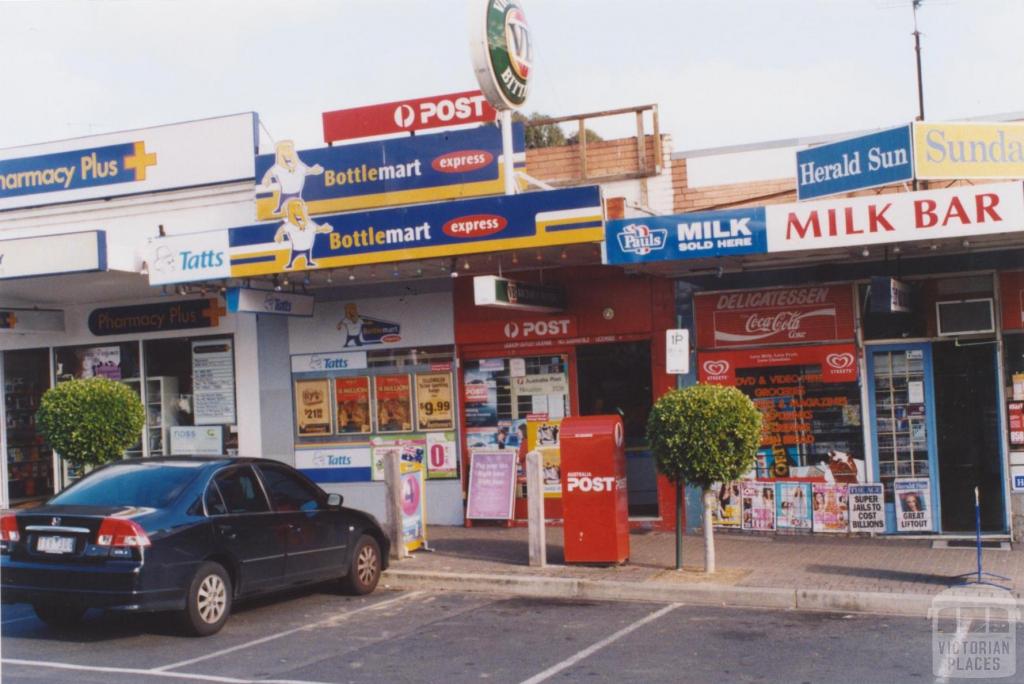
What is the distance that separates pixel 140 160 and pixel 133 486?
9280 mm

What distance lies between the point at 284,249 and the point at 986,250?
866cm

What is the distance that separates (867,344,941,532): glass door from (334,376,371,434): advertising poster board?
23.7 ft

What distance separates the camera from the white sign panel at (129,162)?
16938 mm

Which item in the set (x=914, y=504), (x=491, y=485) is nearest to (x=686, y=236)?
(x=914, y=504)

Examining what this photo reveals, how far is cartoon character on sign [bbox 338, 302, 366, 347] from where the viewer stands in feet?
53.7

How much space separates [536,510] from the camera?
39.5 ft

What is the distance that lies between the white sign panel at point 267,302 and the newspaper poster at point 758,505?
22.4 ft

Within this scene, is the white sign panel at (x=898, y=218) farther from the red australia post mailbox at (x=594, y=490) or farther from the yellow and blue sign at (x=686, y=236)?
the red australia post mailbox at (x=594, y=490)

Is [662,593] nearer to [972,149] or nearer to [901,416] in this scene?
[901,416]

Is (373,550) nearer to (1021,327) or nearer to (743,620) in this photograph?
(743,620)

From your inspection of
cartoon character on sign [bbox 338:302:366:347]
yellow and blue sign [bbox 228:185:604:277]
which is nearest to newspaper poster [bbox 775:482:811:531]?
yellow and blue sign [bbox 228:185:604:277]

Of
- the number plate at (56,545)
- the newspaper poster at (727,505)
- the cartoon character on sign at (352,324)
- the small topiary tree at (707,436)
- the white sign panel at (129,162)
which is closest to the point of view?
the number plate at (56,545)

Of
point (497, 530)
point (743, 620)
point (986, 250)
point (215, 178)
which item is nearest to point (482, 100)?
point (215, 178)

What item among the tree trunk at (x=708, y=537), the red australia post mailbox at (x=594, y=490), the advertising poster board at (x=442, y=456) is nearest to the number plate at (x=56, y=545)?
the red australia post mailbox at (x=594, y=490)
